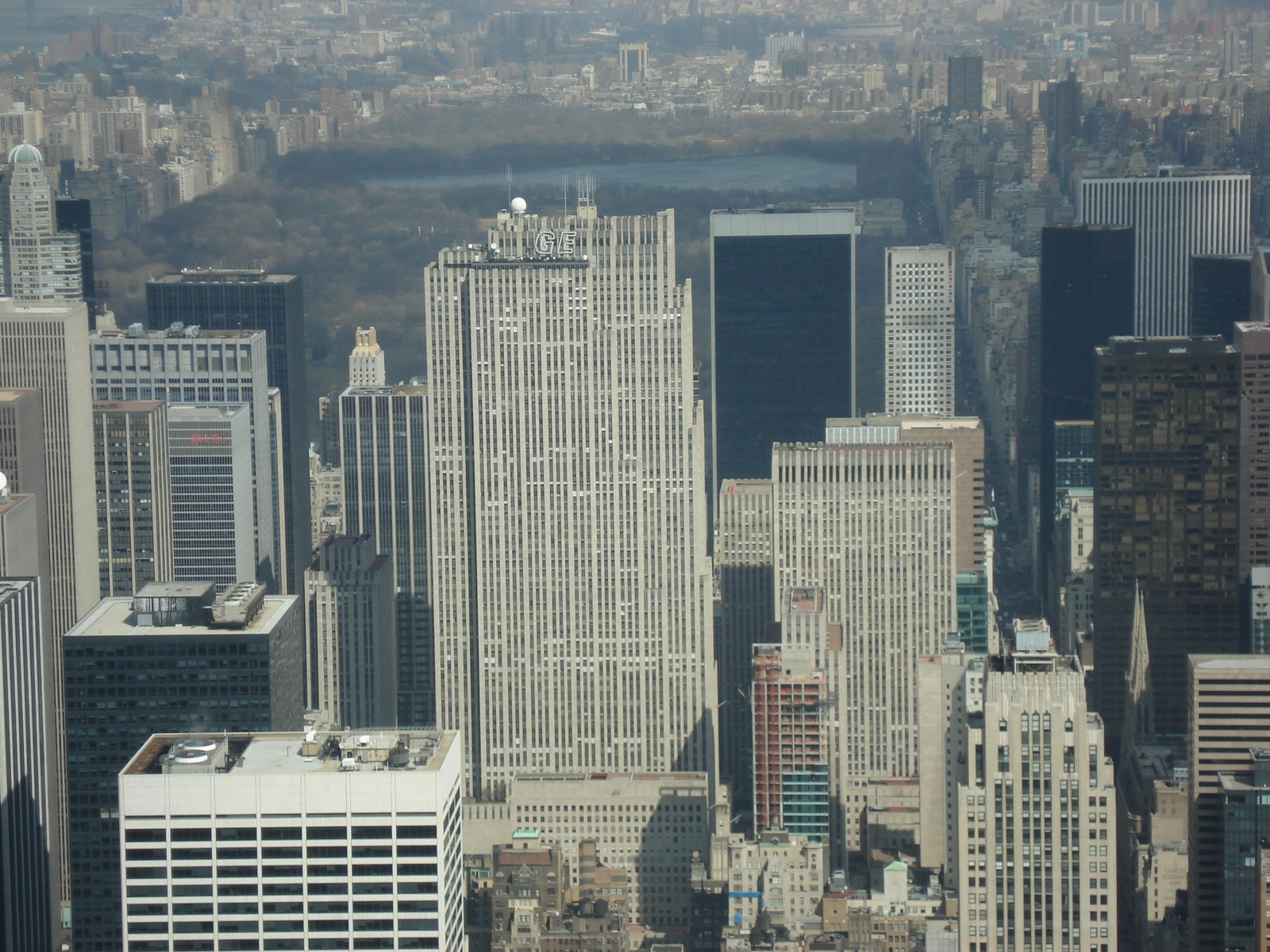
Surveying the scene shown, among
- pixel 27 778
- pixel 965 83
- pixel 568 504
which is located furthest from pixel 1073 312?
pixel 27 778

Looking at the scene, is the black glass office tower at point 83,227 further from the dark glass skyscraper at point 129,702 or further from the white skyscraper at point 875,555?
the dark glass skyscraper at point 129,702

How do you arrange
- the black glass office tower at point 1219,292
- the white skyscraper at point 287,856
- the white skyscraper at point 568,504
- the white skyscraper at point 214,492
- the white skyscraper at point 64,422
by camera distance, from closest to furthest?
the white skyscraper at point 287,856 → the white skyscraper at point 64,422 → the white skyscraper at point 568,504 → the white skyscraper at point 214,492 → the black glass office tower at point 1219,292

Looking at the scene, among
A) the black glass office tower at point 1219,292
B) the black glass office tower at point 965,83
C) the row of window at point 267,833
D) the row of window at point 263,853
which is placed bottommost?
the row of window at point 263,853

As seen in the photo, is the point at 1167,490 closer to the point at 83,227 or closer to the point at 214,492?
the point at 214,492

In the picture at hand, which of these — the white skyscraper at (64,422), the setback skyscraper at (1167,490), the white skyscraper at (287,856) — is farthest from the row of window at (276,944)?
the setback skyscraper at (1167,490)

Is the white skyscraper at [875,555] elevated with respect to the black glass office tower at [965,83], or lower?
lower

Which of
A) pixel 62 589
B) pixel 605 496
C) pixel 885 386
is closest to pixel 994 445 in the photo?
pixel 885 386

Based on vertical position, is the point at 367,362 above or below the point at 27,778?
above
